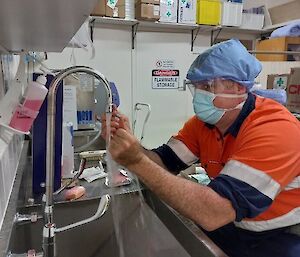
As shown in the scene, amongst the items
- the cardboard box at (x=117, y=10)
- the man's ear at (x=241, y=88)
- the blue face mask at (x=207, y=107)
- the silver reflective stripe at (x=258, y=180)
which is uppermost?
the cardboard box at (x=117, y=10)

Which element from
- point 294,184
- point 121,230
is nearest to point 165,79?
point 121,230

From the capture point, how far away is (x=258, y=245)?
1024 millimetres

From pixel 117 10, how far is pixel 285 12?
243 cm

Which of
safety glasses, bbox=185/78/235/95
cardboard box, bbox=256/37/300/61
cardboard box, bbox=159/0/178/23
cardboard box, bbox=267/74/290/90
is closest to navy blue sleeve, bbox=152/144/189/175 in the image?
safety glasses, bbox=185/78/235/95

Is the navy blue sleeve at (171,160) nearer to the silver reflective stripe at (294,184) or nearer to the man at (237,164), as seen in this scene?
the man at (237,164)

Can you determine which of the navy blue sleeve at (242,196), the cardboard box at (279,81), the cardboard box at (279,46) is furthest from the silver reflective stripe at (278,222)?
the cardboard box at (279,46)

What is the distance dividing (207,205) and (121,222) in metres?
0.47

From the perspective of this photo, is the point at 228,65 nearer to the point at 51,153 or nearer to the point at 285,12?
the point at 51,153

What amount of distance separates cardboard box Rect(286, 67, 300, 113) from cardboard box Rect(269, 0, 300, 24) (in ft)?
5.38

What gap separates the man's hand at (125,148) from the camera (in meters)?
0.82

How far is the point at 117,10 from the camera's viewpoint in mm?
3219

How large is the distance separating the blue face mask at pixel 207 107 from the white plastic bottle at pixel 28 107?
60cm

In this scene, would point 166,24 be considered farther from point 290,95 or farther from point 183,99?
point 290,95

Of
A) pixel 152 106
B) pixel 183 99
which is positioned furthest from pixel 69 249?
pixel 183 99
